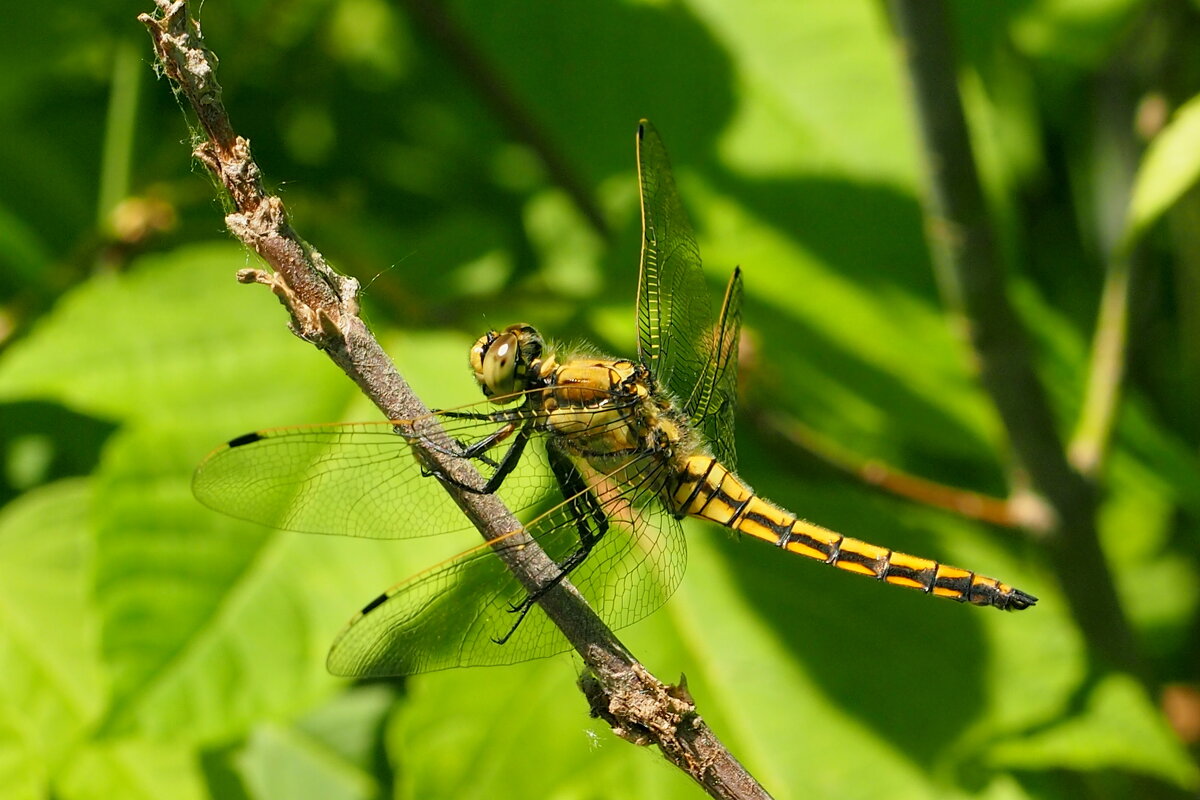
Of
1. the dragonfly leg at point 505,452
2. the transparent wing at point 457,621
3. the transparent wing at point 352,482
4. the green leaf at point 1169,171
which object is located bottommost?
the green leaf at point 1169,171

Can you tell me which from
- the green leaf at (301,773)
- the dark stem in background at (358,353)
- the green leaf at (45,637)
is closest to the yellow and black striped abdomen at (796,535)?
the dark stem in background at (358,353)

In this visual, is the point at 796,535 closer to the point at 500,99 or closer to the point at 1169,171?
the point at 1169,171

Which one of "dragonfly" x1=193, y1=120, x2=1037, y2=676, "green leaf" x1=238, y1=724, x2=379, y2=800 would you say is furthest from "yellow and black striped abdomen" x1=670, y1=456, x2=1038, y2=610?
"green leaf" x1=238, y1=724, x2=379, y2=800

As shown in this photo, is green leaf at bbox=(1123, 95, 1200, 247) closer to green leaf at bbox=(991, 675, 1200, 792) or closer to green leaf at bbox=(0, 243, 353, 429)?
green leaf at bbox=(991, 675, 1200, 792)

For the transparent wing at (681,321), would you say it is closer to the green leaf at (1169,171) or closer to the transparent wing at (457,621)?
the transparent wing at (457,621)

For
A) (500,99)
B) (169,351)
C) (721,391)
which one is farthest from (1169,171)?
(169,351)

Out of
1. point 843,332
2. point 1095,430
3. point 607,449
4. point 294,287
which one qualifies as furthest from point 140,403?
point 1095,430
